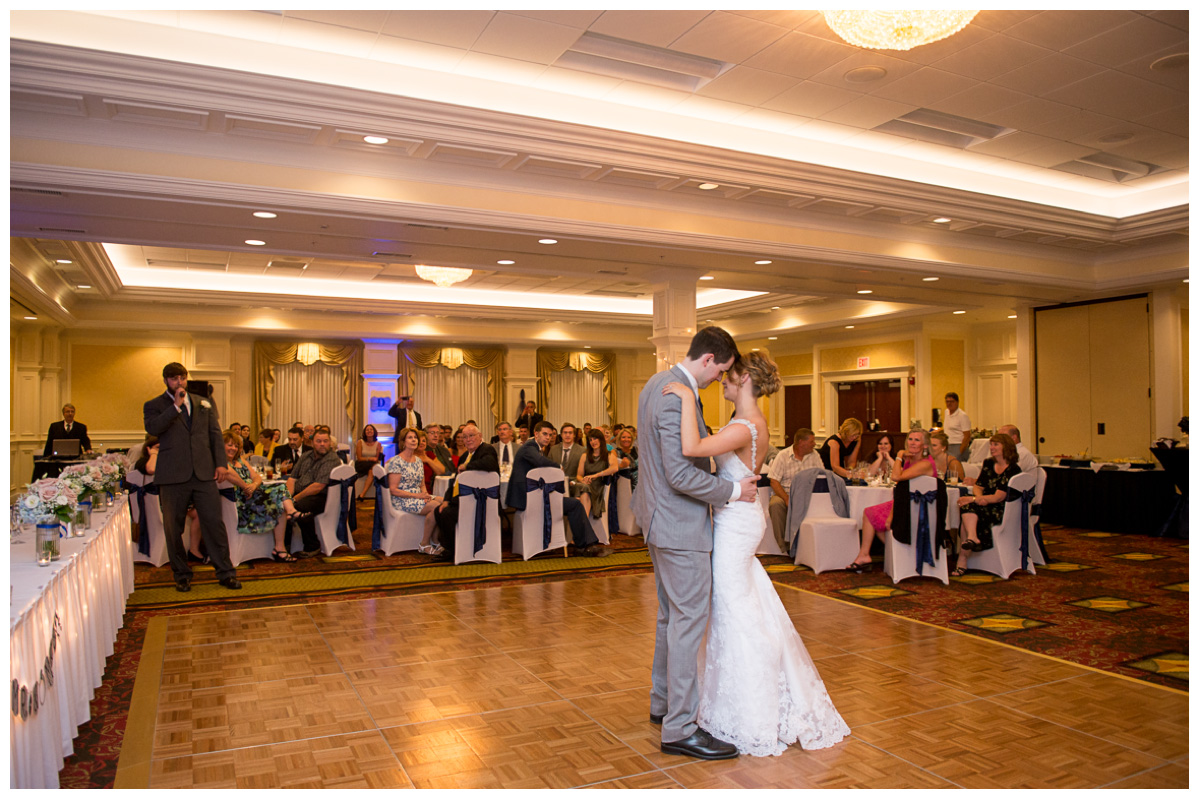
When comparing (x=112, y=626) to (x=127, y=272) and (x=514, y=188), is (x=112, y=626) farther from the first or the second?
(x=127, y=272)

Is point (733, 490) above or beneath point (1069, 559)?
above

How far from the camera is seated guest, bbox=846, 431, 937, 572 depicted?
6777mm


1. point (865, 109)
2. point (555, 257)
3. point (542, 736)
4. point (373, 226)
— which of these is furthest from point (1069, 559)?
point (373, 226)

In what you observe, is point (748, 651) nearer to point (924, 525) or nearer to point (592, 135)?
point (924, 525)

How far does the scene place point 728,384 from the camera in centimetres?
353

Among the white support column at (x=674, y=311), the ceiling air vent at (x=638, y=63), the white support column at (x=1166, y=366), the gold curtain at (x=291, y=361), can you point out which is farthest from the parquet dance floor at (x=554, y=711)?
the gold curtain at (x=291, y=361)

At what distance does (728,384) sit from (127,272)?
452 inches

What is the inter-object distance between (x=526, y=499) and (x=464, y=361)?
375 inches

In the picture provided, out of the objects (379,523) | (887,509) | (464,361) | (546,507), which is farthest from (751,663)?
(464,361)

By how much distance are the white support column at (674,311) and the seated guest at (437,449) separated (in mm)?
2498

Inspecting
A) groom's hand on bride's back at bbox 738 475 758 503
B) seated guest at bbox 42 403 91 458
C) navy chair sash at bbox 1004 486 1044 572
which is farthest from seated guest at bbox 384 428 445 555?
seated guest at bbox 42 403 91 458

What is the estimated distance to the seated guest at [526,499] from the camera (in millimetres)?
7688

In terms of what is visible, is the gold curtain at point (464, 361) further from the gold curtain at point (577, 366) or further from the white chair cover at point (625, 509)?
the white chair cover at point (625, 509)

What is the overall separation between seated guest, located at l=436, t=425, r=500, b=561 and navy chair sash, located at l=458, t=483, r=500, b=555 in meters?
0.13
